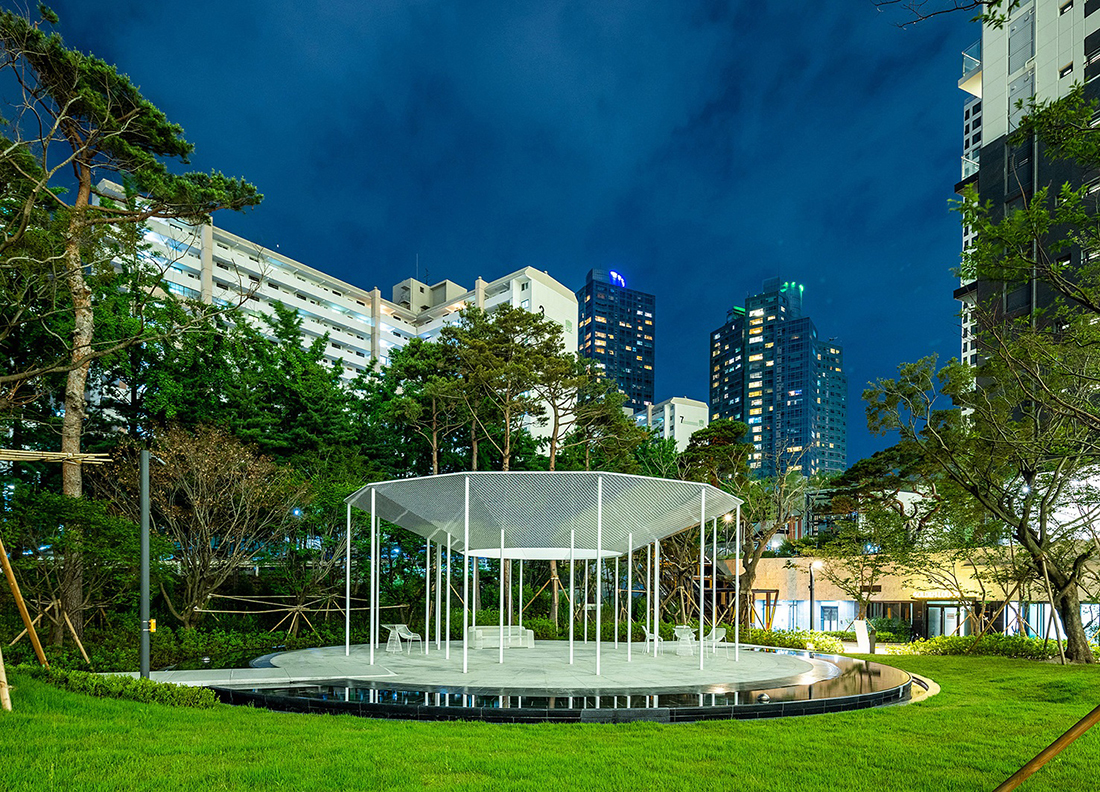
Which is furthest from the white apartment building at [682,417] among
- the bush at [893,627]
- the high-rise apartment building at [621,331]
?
the bush at [893,627]

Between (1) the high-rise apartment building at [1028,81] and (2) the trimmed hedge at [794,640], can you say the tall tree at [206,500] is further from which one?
(1) the high-rise apartment building at [1028,81]

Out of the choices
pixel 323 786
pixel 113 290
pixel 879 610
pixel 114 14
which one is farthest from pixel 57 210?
pixel 114 14

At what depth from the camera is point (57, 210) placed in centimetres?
1628

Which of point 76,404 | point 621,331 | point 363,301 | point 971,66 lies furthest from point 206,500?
point 621,331

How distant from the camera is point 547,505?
12984mm

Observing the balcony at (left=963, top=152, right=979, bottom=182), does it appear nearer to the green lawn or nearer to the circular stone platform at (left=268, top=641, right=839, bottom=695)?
the circular stone platform at (left=268, top=641, right=839, bottom=695)

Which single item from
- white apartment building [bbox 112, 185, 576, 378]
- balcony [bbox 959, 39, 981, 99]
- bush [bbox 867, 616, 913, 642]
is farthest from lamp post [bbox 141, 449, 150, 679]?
balcony [bbox 959, 39, 981, 99]

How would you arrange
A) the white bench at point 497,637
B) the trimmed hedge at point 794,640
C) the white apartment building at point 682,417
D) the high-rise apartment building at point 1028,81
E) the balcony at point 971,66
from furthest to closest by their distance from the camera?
the white apartment building at point 682,417
the balcony at point 971,66
the high-rise apartment building at point 1028,81
the trimmed hedge at point 794,640
the white bench at point 497,637

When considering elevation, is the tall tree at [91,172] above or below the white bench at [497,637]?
above

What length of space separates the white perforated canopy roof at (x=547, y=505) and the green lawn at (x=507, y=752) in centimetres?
395

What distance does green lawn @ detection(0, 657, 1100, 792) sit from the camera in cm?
595

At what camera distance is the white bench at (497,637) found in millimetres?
16719

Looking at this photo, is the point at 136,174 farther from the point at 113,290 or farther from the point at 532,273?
the point at 532,273

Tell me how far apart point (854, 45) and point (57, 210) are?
16446 mm
